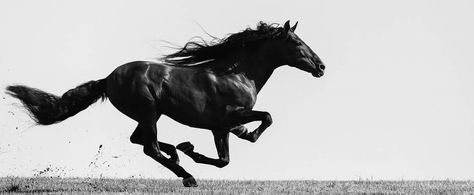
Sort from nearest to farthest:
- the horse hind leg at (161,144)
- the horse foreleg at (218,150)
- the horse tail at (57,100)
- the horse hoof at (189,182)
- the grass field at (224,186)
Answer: the grass field at (224,186)
the horse hoof at (189,182)
the horse foreleg at (218,150)
the horse hind leg at (161,144)
the horse tail at (57,100)

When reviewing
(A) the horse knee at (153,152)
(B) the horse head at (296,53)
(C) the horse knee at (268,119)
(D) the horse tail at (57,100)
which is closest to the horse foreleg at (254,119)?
(C) the horse knee at (268,119)

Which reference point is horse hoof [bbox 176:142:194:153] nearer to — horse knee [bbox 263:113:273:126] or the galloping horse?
the galloping horse

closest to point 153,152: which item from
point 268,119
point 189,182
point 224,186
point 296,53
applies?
point 189,182

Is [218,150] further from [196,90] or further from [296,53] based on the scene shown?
[296,53]

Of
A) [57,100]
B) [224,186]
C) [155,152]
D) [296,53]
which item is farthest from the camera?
[57,100]

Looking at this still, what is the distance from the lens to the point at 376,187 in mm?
14555

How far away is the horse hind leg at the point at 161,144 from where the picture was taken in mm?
14540

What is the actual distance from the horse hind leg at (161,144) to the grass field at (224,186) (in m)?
0.42

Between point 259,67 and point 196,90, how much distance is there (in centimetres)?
101

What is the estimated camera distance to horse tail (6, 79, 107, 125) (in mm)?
14773

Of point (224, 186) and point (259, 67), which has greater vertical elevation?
point (259, 67)

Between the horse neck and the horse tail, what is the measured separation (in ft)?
6.44

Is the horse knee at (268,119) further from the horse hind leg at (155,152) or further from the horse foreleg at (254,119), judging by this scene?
the horse hind leg at (155,152)

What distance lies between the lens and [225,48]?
14.9 meters
